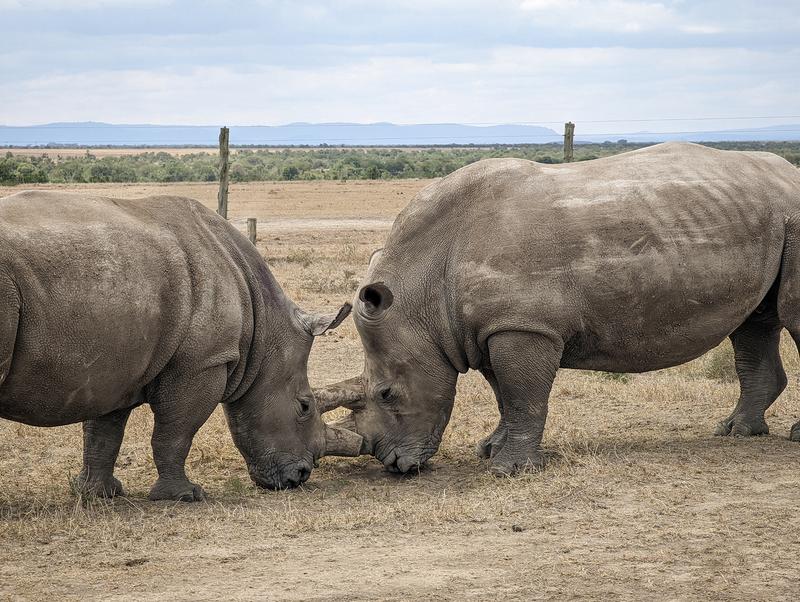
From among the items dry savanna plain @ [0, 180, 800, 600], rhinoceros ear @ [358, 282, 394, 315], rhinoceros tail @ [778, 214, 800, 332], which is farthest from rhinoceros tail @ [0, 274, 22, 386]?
rhinoceros tail @ [778, 214, 800, 332]

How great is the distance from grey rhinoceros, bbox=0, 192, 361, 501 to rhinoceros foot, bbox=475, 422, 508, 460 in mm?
1004

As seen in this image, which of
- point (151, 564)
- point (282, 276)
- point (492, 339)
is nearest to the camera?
point (151, 564)

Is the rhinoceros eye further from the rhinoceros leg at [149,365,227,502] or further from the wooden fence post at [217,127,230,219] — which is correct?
the wooden fence post at [217,127,230,219]

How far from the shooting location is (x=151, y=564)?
5883mm

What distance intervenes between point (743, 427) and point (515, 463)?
200cm

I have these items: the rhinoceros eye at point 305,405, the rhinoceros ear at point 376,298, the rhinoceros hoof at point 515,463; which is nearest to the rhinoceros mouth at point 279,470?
the rhinoceros eye at point 305,405

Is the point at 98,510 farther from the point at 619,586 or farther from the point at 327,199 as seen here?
the point at 327,199

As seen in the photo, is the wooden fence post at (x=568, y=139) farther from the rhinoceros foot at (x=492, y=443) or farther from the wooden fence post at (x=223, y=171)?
the rhinoceros foot at (x=492, y=443)

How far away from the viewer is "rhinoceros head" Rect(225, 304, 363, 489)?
25.8 ft

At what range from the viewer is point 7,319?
6.16 m

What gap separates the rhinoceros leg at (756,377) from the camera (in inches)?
349

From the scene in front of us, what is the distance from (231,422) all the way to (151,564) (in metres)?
2.17

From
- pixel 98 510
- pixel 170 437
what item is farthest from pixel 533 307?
pixel 98 510

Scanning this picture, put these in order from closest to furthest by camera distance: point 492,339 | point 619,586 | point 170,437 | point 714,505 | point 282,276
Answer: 1. point 619,586
2. point 714,505
3. point 170,437
4. point 492,339
5. point 282,276
